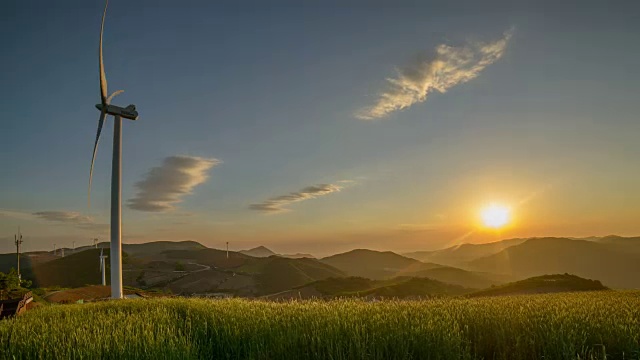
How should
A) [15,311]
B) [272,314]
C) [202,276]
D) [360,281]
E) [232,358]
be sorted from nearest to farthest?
1. [232,358]
2. [272,314]
3. [15,311]
4. [360,281]
5. [202,276]

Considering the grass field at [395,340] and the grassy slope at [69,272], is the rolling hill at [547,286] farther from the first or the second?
the grassy slope at [69,272]

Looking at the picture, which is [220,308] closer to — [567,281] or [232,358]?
[232,358]

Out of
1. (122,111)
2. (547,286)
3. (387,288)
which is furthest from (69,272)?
(547,286)

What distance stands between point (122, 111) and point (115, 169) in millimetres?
→ 6084

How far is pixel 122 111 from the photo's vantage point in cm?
3738

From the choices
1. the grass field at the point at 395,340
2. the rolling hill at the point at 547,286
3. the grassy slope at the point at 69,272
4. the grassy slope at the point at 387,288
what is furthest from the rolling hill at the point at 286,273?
the grass field at the point at 395,340

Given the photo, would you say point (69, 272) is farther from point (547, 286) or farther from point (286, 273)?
point (547, 286)

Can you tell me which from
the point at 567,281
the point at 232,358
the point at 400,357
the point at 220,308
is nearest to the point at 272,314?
the point at 232,358

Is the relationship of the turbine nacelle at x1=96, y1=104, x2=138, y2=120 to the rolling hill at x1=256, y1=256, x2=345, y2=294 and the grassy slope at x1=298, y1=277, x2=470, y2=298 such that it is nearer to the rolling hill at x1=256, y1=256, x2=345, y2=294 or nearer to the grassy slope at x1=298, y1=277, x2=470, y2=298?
the grassy slope at x1=298, y1=277, x2=470, y2=298

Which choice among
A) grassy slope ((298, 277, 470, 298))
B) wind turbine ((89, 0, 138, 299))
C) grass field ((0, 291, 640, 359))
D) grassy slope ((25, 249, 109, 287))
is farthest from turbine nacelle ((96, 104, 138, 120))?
grassy slope ((25, 249, 109, 287))

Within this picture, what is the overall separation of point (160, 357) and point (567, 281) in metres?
49.8

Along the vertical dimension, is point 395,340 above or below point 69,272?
above

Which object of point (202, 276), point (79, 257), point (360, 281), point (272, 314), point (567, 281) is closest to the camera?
point (272, 314)

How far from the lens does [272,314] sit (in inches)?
357
